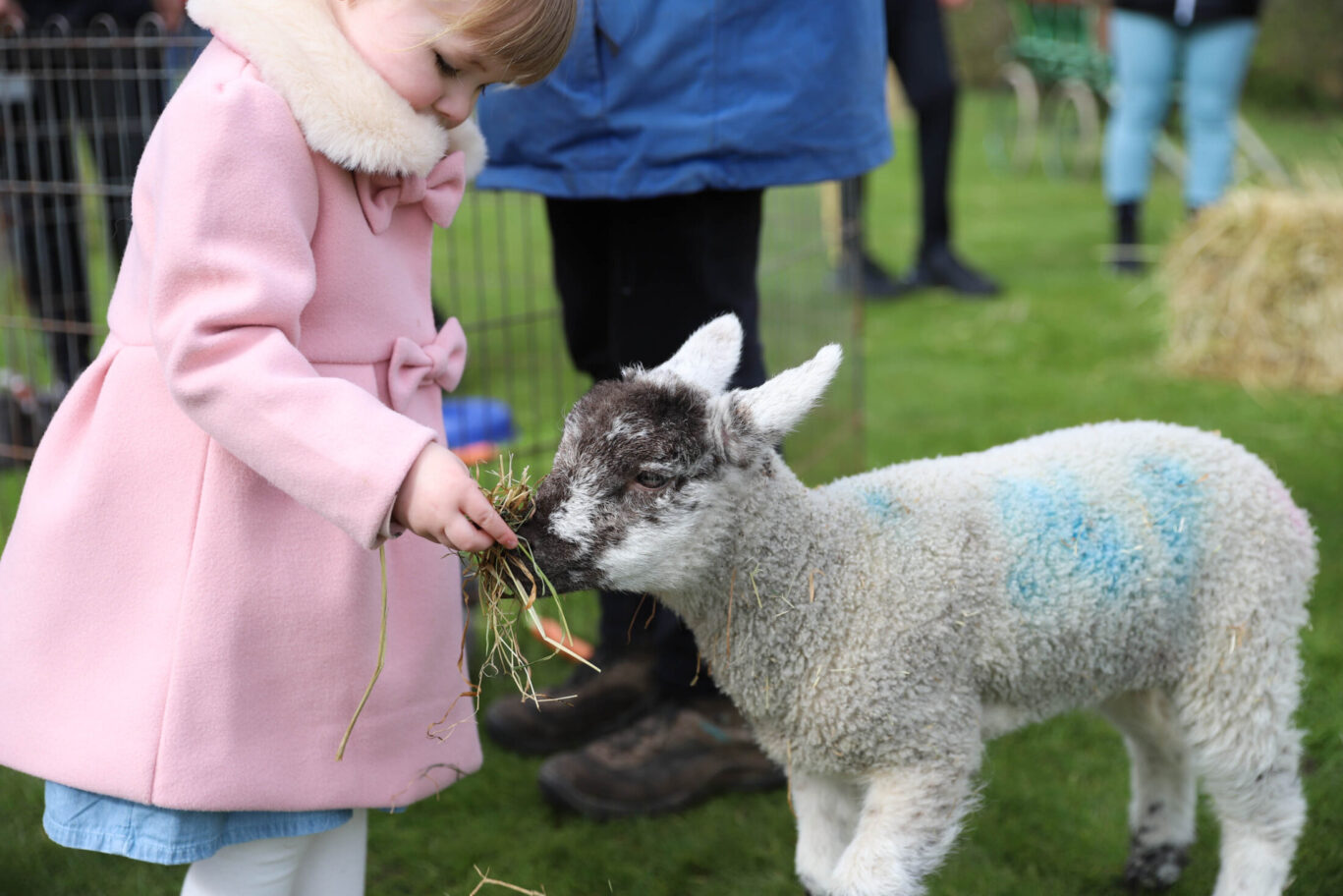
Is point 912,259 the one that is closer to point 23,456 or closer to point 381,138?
point 23,456

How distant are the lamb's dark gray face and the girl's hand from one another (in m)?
0.27

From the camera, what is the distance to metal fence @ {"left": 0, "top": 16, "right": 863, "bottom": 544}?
3.48m

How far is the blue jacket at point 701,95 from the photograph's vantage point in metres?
2.36

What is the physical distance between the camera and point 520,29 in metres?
1.72

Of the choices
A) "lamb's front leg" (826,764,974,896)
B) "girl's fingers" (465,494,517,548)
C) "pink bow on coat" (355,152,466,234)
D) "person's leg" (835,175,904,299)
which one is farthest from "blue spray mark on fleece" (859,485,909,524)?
"person's leg" (835,175,904,299)

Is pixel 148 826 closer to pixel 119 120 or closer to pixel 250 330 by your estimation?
pixel 250 330

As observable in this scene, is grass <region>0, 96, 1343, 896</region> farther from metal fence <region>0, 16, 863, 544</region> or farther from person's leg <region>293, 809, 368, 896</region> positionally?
metal fence <region>0, 16, 863, 544</region>

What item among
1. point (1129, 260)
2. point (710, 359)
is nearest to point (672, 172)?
point (710, 359)

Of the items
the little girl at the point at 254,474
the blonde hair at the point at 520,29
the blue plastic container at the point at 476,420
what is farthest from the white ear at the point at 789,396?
the blue plastic container at the point at 476,420

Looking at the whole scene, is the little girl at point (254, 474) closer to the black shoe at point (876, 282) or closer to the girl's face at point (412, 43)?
the girl's face at point (412, 43)

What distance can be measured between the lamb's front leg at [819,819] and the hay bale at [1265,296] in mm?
4385

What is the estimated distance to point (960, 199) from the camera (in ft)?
36.6

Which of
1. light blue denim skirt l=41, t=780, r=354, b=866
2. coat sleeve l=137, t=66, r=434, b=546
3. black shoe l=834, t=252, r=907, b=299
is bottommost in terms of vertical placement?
black shoe l=834, t=252, r=907, b=299

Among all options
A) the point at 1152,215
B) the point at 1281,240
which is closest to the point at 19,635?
the point at 1281,240
